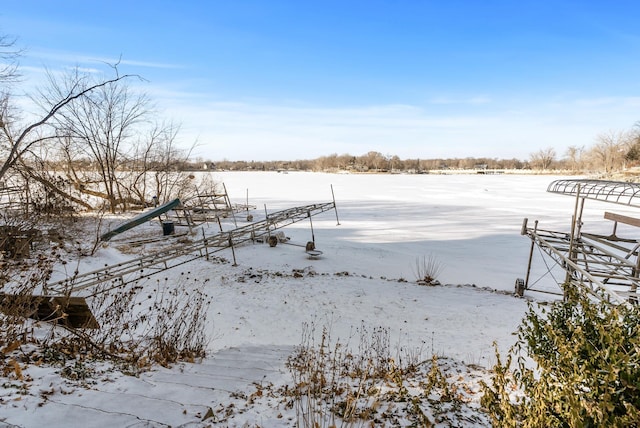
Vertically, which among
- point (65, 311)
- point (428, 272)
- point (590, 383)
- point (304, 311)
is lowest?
point (304, 311)

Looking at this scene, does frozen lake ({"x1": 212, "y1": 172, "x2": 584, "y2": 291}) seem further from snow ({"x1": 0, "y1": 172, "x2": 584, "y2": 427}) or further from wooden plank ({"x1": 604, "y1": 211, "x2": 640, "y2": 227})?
wooden plank ({"x1": 604, "y1": 211, "x2": 640, "y2": 227})

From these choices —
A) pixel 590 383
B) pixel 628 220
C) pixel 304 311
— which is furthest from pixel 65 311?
pixel 628 220

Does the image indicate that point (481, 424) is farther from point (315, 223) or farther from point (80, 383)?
point (315, 223)

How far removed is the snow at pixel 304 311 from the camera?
2869 mm

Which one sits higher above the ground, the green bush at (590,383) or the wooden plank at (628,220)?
the wooden plank at (628,220)

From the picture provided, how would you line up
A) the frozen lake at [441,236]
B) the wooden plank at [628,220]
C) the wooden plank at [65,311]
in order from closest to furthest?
1. the wooden plank at [65,311]
2. the wooden plank at [628,220]
3. the frozen lake at [441,236]

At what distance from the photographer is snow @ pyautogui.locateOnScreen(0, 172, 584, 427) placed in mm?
2869

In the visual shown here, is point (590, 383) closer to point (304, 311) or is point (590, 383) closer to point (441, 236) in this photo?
point (304, 311)

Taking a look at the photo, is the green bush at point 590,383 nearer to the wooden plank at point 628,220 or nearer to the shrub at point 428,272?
the wooden plank at point 628,220

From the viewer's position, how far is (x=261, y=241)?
16141 mm

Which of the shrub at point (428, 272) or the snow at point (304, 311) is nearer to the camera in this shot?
the snow at point (304, 311)

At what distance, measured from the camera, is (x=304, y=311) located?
885cm

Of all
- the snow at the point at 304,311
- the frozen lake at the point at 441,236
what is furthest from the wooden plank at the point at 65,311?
the frozen lake at the point at 441,236

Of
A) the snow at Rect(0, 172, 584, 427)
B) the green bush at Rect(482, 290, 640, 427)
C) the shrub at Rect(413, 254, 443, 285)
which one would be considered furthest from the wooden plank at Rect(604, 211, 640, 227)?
the shrub at Rect(413, 254, 443, 285)
